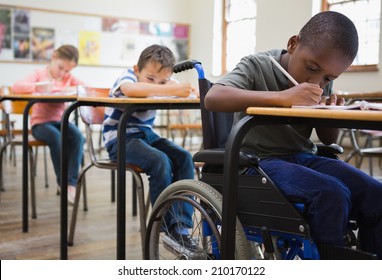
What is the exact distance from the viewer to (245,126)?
0.96 m

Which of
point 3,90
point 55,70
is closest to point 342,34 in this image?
point 55,70

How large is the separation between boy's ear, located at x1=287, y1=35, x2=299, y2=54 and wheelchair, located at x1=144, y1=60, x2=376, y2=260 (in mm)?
229

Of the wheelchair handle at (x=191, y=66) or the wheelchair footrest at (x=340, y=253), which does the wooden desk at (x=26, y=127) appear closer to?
the wheelchair handle at (x=191, y=66)

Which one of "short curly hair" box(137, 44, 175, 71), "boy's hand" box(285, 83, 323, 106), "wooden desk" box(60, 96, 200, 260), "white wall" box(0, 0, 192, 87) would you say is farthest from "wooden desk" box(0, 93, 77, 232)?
"white wall" box(0, 0, 192, 87)

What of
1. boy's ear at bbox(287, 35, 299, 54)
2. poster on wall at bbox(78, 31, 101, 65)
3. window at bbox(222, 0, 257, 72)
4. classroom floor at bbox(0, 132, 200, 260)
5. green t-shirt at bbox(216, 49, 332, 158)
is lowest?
classroom floor at bbox(0, 132, 200, 260)

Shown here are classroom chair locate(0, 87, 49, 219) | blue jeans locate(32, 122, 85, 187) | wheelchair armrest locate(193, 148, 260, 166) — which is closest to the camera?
wheelchair armrest locate(193, 148, 260, 166)

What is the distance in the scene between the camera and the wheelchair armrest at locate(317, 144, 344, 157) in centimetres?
135

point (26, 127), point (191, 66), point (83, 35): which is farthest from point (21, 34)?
point (191, 66)

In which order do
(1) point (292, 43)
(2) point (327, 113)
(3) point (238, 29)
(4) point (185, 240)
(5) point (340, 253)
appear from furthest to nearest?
(3) point (238, 29) < (4) point (185, 240) < (1) point (292, 43) < (5) point (340, 253) < (2) point (327, 113)

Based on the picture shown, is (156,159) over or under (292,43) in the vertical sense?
under

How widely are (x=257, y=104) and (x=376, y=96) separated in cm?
151

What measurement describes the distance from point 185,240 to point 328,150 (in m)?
0.48

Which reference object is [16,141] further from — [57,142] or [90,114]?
[90,114]

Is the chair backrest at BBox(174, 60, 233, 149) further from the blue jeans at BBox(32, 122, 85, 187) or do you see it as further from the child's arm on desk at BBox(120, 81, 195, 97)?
the blue jeans at BBox(32, 122, 85, 187)
